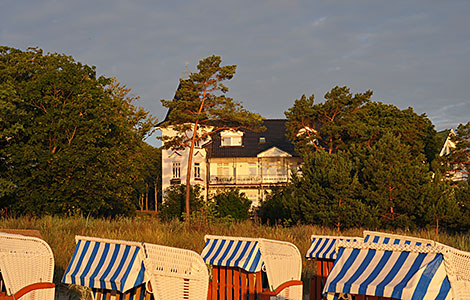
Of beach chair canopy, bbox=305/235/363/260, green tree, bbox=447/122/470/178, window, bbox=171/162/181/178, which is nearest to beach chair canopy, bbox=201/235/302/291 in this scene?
beach chair canopy, bbox=305/235/363/260

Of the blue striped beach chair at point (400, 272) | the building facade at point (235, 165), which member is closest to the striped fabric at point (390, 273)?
the blue striped beach chair at point (400, 272)

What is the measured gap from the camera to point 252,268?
19.6 feet

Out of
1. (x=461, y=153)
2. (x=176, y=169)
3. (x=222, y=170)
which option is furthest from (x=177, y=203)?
(x=461, y=153)

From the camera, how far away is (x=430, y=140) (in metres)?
54.8

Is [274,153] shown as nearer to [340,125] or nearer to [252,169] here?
[252,169]

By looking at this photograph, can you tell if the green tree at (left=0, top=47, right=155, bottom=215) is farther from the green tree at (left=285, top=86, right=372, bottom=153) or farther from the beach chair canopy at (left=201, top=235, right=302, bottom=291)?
the beach chair canopy at (left=201, top=235, right=302, bottom=291)

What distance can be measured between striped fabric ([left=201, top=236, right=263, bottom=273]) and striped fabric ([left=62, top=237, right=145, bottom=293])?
4.77 ft

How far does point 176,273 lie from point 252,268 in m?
1.40

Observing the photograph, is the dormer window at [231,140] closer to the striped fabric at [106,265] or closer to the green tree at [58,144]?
the green tree at [58,144]

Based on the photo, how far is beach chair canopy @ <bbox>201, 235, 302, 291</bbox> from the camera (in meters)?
6.01

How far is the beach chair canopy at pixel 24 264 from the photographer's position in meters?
5.26

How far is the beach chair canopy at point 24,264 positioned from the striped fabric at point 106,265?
0.31m

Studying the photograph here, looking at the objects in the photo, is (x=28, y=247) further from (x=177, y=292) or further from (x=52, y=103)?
(x=52, y=103)

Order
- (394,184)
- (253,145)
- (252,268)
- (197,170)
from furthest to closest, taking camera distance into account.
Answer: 1. (253,145)
2. (197,170)
3. (394,184)
4. (252,268)
